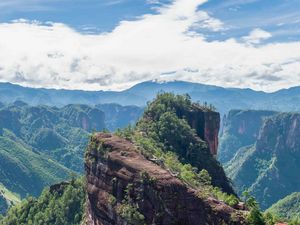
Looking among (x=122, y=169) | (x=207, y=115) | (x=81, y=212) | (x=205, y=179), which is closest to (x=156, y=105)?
(x=207, y=115)

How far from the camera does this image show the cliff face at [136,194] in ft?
246

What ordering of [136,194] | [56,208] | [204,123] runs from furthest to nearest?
1. [204,123]
2. [56,208]
3. [136,194]

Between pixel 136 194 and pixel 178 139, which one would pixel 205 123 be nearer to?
pixel 178 139

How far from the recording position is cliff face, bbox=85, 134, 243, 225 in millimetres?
75000

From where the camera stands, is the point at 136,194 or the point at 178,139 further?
the point at 178,139

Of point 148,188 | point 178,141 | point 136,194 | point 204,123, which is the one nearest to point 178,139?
point 178,141

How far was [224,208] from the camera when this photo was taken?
2874 inches

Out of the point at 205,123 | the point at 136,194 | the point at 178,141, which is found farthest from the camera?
the point at 205,123

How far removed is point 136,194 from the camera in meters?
81.8

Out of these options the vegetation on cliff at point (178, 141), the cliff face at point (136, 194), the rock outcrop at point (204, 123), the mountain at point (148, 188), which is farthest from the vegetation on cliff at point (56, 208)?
the cliff face at point (136, 194)

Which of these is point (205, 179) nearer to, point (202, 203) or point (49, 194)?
point (202, 203)

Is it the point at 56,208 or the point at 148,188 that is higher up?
the point at 148,188

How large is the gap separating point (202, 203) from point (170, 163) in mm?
24788

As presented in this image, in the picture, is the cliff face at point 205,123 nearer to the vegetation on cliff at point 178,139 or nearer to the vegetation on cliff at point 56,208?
the vegetation on cliff at point 178,139
